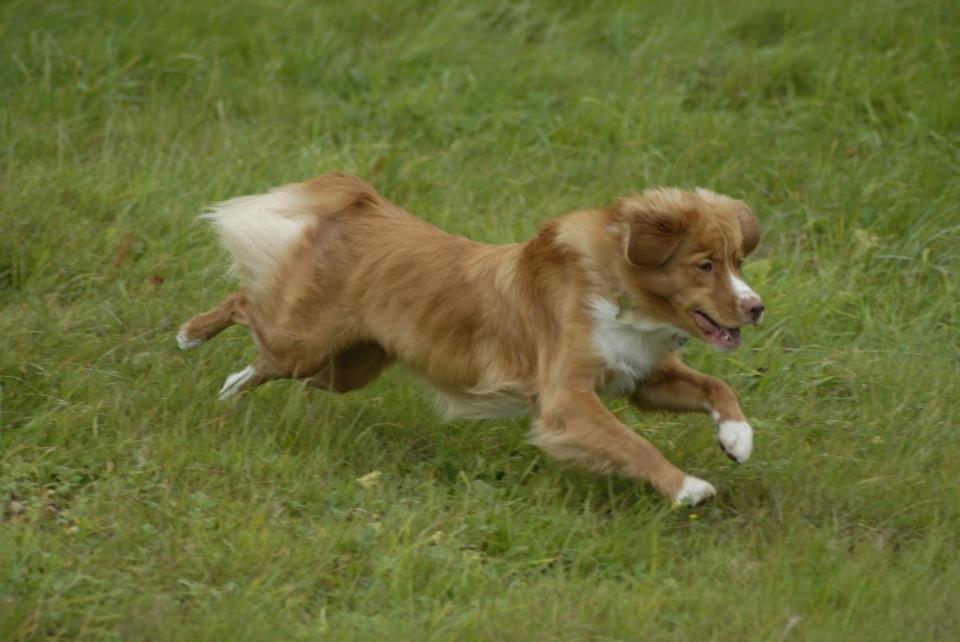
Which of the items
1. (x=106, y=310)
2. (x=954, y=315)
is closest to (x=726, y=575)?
(x=954, y=315)

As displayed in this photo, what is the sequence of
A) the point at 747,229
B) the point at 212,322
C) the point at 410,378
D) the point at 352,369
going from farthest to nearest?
1. the point at 212,322
2. the point at 352,369
3. the point at 410,378
4. the point at 747,229

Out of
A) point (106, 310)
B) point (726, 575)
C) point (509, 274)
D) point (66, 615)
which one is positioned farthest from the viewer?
point (106, 310)

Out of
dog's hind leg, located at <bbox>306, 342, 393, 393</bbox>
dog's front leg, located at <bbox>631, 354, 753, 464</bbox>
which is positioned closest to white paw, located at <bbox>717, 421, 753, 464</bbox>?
dog's front leg, located at <bbox>631, 354, 753, 464</bbox>

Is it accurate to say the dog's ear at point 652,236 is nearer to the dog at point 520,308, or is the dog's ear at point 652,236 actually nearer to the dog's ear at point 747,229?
the dog at point 520,308

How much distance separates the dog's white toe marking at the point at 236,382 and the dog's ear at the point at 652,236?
6.63 feet

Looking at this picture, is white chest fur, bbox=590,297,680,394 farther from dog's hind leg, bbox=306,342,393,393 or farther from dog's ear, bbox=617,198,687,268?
dog's hind leg, bbox=306,342,393,393

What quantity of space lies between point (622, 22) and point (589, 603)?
6.28 meters

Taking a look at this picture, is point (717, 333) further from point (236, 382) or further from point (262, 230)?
point (236, 382)

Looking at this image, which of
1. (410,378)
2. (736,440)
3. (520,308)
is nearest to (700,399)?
(736,440)

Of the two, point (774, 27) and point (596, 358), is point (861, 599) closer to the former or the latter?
point (596, 358)

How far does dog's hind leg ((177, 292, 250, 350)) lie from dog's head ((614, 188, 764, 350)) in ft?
6.74

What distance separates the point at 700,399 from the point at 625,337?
1.44 feet

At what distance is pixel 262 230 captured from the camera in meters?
6.59

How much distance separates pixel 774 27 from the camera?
10.3 meters
